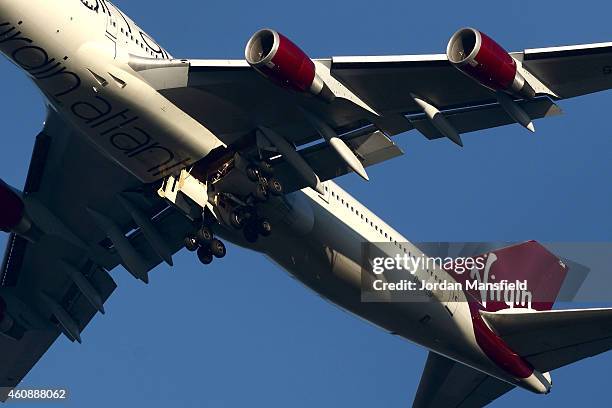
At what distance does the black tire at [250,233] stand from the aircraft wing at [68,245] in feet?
10.9

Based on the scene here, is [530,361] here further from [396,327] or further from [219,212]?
[219,212]

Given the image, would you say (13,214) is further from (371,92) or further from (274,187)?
(371,92)

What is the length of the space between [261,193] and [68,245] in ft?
32.9

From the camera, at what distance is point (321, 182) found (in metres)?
33.0

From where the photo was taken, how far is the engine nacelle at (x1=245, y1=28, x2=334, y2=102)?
2864cm

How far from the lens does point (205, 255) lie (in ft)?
110

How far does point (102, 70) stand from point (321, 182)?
738 cm

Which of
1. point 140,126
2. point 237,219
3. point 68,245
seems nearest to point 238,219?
point 237,219

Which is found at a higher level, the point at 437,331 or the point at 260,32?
the point at 260,32

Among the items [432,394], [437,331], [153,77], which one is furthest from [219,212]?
[432,394]

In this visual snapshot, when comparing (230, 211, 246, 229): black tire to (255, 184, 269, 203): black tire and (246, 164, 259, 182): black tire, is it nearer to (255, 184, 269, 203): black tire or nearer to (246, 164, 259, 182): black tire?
(255, 184, 269, 203): black tire

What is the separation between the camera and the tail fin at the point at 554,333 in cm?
3544

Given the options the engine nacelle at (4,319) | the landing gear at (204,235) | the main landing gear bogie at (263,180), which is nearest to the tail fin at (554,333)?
the main landing gear bogie at (263,180)

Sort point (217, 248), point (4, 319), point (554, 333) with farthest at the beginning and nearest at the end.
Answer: point (4, 319)
point (554, 333)
point (217, 248)
